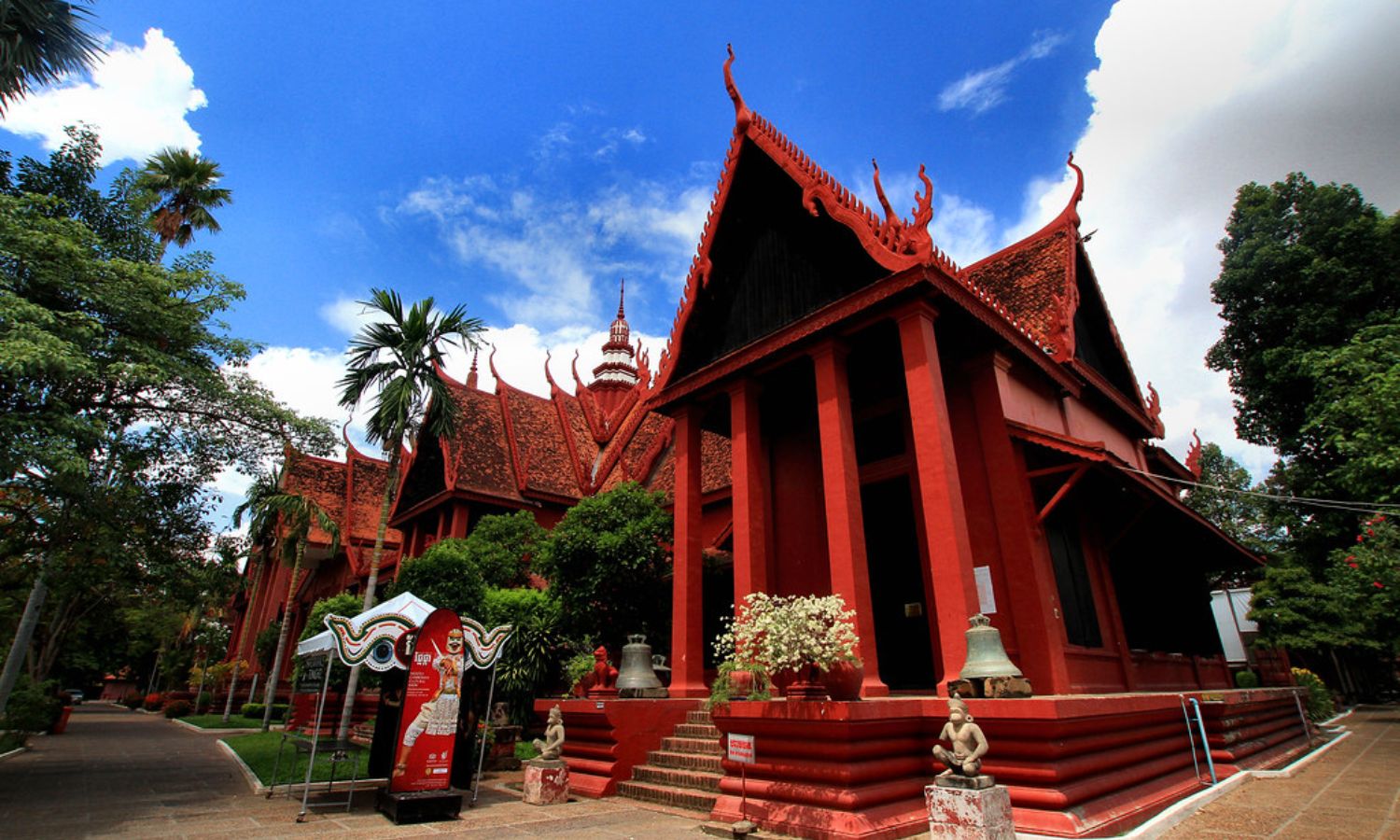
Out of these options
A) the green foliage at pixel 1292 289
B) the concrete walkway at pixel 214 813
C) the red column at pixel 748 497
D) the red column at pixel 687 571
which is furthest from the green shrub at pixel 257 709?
the green foliage at pixel 1292 289

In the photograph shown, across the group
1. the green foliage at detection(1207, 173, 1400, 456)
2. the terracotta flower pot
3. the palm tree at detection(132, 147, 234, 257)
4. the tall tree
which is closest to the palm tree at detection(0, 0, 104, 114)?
the tall tree

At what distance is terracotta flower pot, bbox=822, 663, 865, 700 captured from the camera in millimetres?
5445

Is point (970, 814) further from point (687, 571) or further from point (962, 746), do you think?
point (687, 571)

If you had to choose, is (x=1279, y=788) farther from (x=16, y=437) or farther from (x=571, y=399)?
(x=571, y=399)

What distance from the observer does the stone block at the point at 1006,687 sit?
5.09m

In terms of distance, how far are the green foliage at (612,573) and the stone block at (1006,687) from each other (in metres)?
6.88

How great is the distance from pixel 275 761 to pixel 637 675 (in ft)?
21.6

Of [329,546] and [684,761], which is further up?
[329,546]

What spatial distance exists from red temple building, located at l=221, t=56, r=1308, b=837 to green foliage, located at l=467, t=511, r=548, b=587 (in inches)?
162

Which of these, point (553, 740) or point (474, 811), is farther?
point (553, 740)

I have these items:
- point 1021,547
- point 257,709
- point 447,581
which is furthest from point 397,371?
point 257,709

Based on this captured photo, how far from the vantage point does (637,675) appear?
8641 millimetres

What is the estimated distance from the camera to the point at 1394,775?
7293 mm

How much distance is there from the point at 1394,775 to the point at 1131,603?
3215 mm
